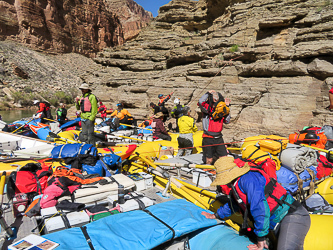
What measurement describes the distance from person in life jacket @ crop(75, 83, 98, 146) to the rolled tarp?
16.2ft

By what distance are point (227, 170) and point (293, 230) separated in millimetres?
898

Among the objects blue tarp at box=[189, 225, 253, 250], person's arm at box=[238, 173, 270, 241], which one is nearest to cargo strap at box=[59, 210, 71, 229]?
blue tarp at box=[189, 225, 253, 250]

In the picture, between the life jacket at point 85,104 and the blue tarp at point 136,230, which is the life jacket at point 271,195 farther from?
the life jacket at point 85,104

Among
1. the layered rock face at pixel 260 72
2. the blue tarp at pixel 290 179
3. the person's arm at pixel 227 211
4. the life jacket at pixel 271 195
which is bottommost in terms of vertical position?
the person's arm at pixel 227 211

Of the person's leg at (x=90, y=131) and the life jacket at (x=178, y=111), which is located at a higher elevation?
the life jacket at (x=178, y=111)

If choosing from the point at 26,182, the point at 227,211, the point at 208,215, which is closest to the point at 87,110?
the point at 26,182

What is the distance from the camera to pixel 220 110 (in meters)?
5.09

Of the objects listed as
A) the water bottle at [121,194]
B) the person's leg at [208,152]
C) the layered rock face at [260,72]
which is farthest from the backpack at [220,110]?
the layered rock face at [260,72]

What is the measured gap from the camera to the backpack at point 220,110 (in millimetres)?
5082

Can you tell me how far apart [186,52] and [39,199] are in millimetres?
12315

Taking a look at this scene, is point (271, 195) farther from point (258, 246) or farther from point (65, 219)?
point (65, 219)

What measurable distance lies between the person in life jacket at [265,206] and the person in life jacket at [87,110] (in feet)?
15.7

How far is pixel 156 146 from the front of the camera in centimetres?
643

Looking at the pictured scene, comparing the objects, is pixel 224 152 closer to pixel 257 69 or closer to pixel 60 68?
pixel 257 69
